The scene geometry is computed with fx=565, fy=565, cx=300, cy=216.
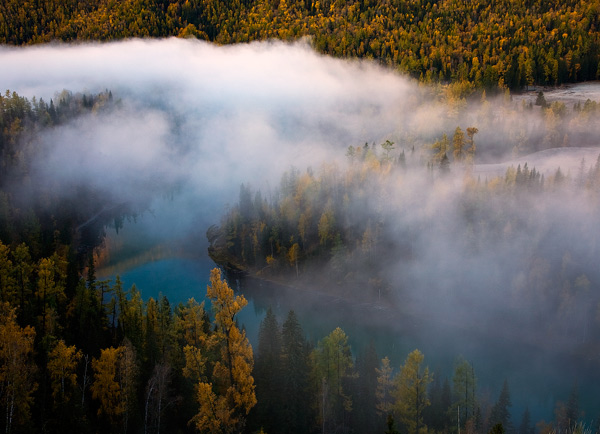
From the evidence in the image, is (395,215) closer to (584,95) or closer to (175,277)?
(175,277)

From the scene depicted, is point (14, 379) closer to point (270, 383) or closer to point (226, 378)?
point (226, 378)

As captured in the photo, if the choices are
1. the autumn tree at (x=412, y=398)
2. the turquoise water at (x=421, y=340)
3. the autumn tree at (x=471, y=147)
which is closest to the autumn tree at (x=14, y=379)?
the turquoise water at (x=421, y=340)

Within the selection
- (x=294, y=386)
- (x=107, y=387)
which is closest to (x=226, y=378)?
(x=294, y=386)

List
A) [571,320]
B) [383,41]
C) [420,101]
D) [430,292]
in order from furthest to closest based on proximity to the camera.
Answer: [383,41], [420,101], [430,292], [571,320]

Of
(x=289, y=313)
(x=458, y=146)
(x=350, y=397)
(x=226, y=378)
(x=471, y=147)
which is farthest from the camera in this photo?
(x=471, y=147)

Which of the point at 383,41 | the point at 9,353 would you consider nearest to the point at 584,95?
the point at 383,41

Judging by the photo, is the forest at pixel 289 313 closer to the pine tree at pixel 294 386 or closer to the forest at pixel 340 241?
the pine tree at pixel 294 386

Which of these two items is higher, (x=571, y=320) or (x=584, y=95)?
(x=584, y=95)
